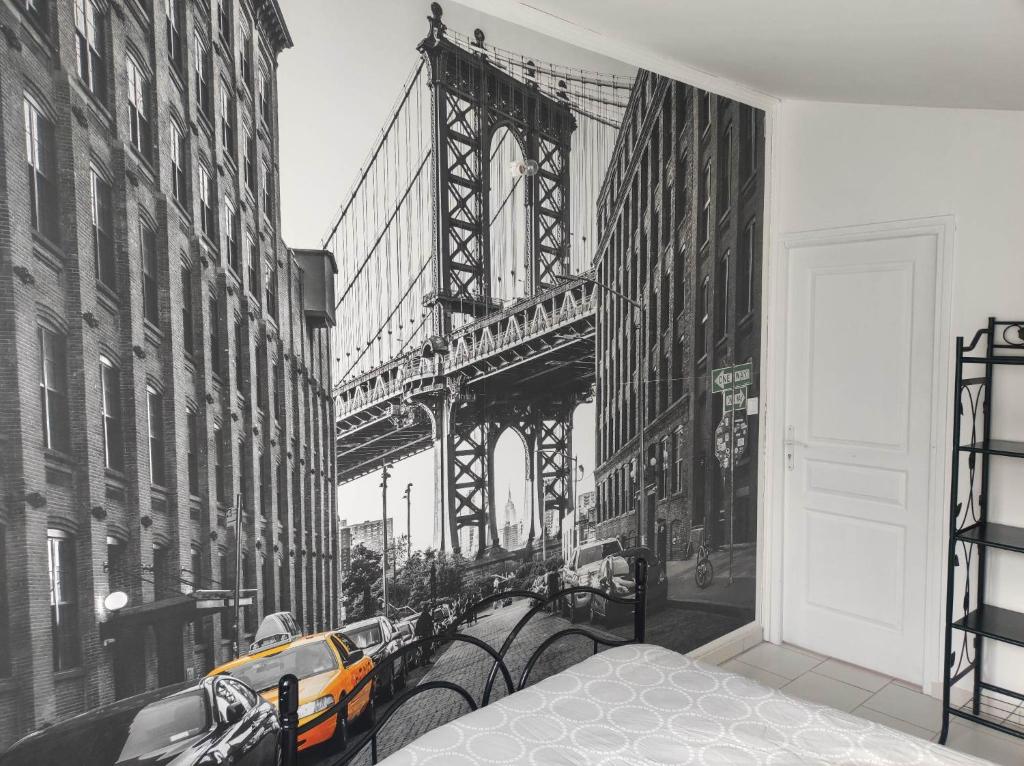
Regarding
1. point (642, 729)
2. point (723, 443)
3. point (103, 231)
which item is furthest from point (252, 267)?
point (723, 443)

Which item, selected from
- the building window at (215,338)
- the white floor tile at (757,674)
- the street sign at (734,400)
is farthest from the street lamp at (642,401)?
the building window at (215,338)

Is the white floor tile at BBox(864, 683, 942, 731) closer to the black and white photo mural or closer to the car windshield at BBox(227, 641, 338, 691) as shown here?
the black and white photo mural

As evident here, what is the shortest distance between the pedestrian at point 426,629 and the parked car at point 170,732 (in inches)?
21.5

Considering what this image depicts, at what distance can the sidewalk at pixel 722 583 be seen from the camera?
3160 mm

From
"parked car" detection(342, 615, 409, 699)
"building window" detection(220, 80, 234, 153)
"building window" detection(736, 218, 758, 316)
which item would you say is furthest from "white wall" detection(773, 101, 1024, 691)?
"building window" detection(220, 80, 234, 153)

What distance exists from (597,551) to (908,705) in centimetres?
151

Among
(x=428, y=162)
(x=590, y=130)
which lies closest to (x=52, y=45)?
(x=428, y=162)

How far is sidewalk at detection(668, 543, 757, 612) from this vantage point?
316 centimetres

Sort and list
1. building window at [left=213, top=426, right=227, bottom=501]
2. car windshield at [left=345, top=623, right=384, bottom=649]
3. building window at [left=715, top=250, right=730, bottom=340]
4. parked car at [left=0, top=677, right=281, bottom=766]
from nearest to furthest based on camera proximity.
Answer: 1. parked car at [left=0, top=677, right=281, bottom=766]
2. building window at [left=213, top=426, right=227, bottom=501]
3. car windshield at [left=345, top=623, right=384, bottom=649]
4. building window at [left=715, top=250, right=730, bottom=340]

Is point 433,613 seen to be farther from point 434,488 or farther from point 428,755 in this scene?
point 428,755

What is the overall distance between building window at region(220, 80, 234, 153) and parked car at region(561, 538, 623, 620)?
6.22ft

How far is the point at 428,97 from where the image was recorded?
89.1 inches

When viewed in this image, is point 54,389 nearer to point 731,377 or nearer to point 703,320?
point 703,320

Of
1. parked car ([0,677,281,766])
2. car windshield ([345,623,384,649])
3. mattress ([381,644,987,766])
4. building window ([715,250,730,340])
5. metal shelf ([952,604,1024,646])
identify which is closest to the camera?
parked car ([0,677,281,766])
